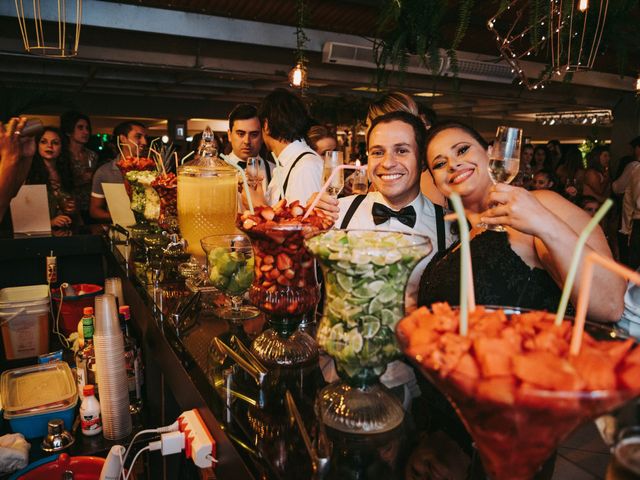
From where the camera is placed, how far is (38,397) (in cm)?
194

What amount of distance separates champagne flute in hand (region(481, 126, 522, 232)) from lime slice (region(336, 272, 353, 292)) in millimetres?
913

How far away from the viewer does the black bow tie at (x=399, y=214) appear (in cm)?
215

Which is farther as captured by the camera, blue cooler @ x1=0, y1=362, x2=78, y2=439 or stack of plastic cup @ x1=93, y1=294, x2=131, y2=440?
blue cooler @ x1=0, y1=362, x2=78, y2=439

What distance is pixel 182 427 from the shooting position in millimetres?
1304

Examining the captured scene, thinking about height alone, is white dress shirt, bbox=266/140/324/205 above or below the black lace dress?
above

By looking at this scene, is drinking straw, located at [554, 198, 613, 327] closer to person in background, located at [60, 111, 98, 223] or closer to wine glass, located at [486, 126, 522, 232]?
wine glass, located at [486, 126, 522, 232]

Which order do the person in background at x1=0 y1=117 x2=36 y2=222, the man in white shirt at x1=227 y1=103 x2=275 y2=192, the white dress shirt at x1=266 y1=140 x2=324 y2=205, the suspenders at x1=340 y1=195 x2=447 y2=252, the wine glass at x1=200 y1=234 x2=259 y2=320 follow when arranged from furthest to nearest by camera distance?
the man in white shirt at x1=227 y1=103 x2=275 y2=192 < the white dress shirt at x1=266 y1=140 x2=324 y2=205 < the person in background at x1=0 y1=117 x2=36 y2=222 < the suspenders at x1=340 y1=195 x2=447 y2=252 < the wine glass at x1=200 y1=234 x2=259 y2=320

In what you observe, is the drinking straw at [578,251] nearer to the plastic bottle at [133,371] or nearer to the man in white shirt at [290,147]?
the plastic bottle at [133,371]

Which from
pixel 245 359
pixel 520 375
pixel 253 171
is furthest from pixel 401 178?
pixel 520 375

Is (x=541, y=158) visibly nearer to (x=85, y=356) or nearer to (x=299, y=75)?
(x=299, y=75)

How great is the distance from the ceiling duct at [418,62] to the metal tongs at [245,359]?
453 centimetres

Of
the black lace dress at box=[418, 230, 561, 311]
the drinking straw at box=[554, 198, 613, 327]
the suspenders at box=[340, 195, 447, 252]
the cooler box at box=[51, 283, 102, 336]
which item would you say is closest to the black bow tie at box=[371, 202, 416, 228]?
the suspenders at box=[340, 195, 447, 252]

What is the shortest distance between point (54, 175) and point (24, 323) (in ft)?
8.50

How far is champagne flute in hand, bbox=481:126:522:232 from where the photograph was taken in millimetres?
1661
